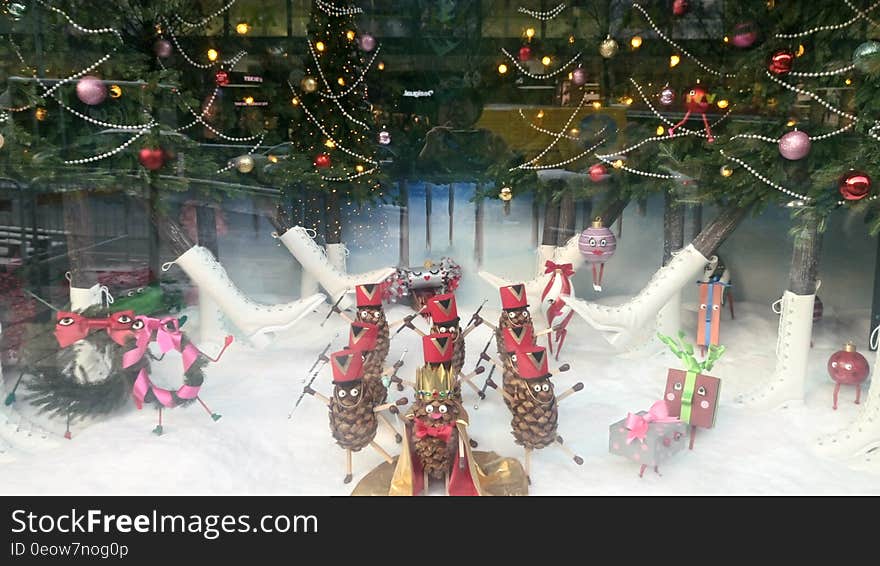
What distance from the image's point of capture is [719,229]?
311 cm

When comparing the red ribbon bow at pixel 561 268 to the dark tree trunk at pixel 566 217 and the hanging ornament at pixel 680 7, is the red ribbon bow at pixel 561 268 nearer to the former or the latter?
the dark tree trunk at pixel 566 217

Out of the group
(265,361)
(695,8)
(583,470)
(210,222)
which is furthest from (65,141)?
(695,8)

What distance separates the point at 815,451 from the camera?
237cm

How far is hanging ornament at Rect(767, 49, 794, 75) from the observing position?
255 centimetres

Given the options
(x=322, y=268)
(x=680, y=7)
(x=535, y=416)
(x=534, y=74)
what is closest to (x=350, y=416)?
(x=535, y=416)

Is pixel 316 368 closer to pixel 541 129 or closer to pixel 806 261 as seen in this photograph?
pixel 541 129

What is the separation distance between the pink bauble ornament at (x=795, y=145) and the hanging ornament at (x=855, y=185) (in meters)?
0.22

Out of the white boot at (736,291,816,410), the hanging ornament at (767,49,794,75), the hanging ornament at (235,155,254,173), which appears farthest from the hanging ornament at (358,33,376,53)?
the white boot at (736,291,816,410)

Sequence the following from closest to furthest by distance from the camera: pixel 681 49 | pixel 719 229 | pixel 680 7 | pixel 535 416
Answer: pixel 535 416, pixel 680 7, pixel 681 49, pixel 719 229

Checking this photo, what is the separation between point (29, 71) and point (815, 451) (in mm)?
2891

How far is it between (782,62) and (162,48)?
2.33 meters

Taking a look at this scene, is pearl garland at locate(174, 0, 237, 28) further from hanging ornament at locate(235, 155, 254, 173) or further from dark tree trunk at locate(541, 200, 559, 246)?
dark tree trunk at locate(541, 200, 559, 246)

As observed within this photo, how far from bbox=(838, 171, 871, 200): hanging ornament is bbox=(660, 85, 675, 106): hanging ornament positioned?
82 centimetres

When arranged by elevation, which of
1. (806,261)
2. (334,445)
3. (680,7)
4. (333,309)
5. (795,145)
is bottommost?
(334,445)
